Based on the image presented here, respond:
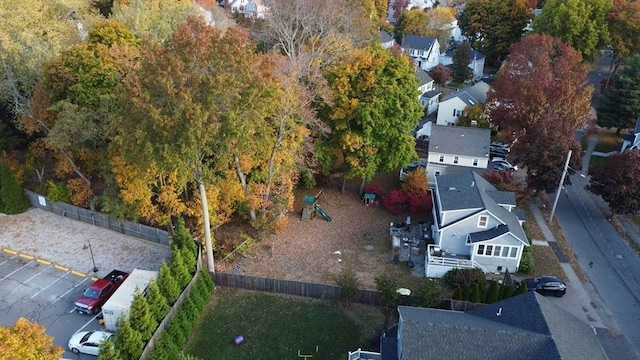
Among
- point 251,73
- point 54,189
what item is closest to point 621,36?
point 251,73

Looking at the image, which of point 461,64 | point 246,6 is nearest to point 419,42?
point 461,64

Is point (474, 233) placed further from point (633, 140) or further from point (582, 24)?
point (582, 24)

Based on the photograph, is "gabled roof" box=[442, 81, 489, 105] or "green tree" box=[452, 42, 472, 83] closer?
"gabled roof" box=[442, 81, 489, 105]

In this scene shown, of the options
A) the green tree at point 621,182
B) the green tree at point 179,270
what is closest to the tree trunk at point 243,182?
the green tree at point 179,270

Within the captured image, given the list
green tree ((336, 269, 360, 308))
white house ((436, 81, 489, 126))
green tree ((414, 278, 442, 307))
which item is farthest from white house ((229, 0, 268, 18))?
green tree ((414, 278, 442, 307))

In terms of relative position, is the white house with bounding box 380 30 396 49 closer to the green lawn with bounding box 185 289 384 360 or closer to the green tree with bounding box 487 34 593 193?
the green tree with bounding box 487 34 593 193

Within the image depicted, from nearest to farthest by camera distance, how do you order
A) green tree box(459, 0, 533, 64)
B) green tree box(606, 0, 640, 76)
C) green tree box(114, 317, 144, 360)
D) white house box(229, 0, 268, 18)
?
green tree box(114, 317, 144, 360) → green tree box(606, 0, 640, 76) → green tree box(459, 0, 533, 64) → white house box(229, 0, 268, 18)
